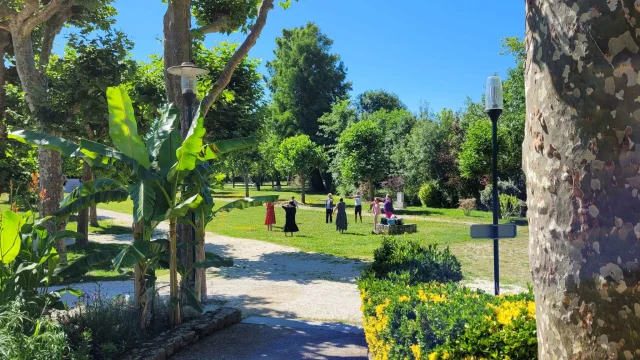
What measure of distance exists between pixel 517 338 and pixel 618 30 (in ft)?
6.64

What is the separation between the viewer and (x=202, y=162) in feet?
23.2

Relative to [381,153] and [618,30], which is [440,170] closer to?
[381,153]

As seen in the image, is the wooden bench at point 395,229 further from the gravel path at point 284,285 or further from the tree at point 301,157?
the tree at point 301,157

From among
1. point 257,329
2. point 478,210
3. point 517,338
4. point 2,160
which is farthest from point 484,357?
point 478,210

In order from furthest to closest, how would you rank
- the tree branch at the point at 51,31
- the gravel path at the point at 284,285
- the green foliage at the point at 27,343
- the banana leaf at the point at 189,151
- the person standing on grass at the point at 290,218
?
the person standing on grass at the point at 290,218 < the tree branch at the point at 51,31 < the gravel path at the point at 284,285 < the banana leaf at the point at 189,151 < the green foliage at the point at 27,343

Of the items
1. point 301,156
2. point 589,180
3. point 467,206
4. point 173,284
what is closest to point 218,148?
point 173,284

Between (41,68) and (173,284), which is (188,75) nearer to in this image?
(173,284)

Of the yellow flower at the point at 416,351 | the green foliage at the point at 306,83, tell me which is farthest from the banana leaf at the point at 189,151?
the green foliage at the point at 306,83

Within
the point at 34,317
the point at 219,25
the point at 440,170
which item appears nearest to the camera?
the point at 34,317

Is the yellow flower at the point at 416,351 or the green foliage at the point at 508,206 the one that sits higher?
the green foliage at the point at 508,206

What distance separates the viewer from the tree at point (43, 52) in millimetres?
11891

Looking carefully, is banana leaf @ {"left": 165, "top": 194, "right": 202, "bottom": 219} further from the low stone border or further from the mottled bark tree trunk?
the mottled bark tree trunk

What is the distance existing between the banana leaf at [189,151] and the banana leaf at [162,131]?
0.67 meters

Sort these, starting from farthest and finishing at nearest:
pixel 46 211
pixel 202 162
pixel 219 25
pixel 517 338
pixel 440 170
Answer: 1. pixel 440 170
2. pixel 46 211
3. pixel 219 25
4. pixel 202 162
5. pixel 517 338
